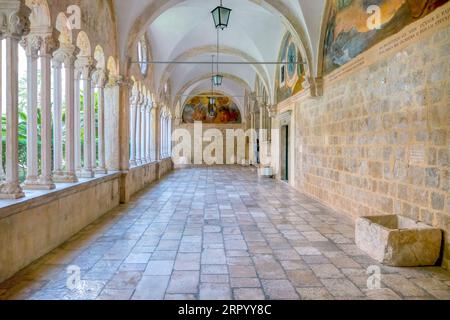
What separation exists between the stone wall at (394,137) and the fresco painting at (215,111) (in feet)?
66.1

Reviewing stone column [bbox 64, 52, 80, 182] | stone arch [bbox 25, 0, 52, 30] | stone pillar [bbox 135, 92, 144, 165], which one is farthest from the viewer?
stone pillar [bbox 135, 92, 144, 165]

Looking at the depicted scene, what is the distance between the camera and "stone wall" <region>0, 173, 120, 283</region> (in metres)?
3.61

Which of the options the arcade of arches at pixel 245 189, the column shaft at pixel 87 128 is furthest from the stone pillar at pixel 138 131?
the column shaft at pixel 87 128

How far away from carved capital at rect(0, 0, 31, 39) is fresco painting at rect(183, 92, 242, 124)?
79.8 feet

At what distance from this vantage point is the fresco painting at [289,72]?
11.0 meters

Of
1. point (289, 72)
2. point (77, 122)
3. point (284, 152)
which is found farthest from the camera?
point (284, 152)

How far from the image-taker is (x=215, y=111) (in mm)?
28234

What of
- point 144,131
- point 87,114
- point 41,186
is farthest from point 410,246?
point 144,131

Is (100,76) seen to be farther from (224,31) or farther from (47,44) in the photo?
(224,31)

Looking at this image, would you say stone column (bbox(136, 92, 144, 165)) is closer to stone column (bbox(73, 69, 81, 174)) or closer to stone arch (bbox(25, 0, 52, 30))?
stone column (bbox(73, 69, 81, 174))

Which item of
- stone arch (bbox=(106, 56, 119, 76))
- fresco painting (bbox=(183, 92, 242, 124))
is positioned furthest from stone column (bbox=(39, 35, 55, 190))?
fresco painting (bbox=(183, 92, 242, 124))

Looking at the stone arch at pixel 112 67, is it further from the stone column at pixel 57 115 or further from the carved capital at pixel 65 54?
the stone column at pixel 57 115

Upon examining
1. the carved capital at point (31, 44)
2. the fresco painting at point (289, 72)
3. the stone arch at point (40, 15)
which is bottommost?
the carved capital at point (31, 44)

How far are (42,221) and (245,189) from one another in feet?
24.1
